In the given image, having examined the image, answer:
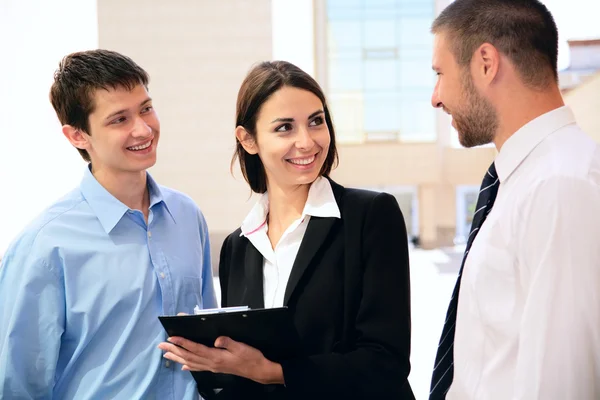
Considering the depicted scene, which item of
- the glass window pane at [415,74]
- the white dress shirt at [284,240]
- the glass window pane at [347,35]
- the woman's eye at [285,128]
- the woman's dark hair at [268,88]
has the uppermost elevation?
the glass window pane at [347,35]

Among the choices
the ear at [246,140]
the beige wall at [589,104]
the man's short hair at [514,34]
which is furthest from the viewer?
the beige wall at [589,104]

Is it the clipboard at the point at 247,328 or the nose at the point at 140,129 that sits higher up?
the nose at the point at 140,129

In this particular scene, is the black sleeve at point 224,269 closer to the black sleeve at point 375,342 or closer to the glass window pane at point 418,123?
the black sleeve at point 375,342

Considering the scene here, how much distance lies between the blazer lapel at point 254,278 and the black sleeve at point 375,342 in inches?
7.4

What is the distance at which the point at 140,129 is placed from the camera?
5.50ft

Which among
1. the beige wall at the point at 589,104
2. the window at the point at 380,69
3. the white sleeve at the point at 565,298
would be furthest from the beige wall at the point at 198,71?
the window at the point at 380,69

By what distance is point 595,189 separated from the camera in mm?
1014

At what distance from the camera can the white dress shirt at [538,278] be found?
1000mm

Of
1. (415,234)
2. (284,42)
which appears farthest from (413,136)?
(284,42)

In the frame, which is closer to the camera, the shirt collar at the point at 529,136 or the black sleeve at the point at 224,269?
the shirt collar at the point at 529,136

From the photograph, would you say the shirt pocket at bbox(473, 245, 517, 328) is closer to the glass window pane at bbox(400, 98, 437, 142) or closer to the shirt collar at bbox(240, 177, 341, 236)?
the shirt collar at bbox(240, 177, 341, 236)

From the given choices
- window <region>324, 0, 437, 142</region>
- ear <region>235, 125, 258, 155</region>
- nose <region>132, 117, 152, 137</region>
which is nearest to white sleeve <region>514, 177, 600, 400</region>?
ear <region>235, 125, 258, 155</region>

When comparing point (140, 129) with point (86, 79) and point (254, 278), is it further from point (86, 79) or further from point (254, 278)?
point (254, 278)

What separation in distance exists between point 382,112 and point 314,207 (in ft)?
57.2
